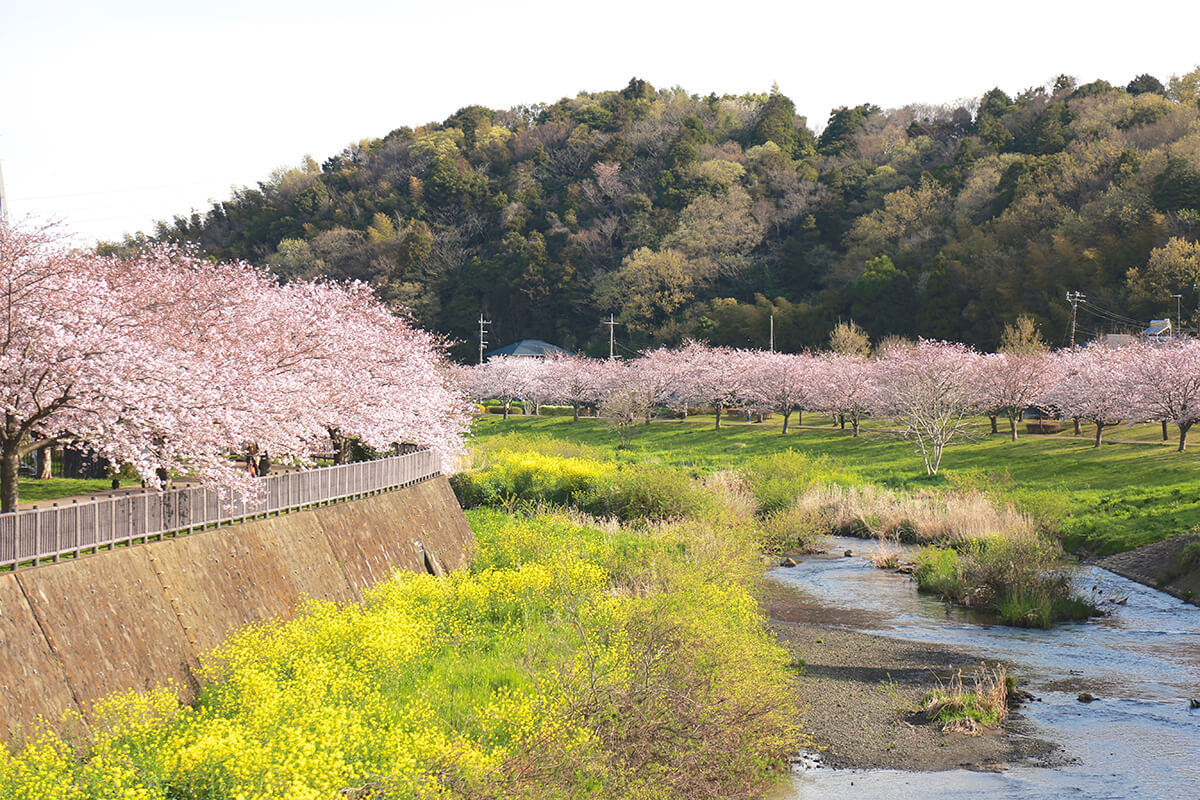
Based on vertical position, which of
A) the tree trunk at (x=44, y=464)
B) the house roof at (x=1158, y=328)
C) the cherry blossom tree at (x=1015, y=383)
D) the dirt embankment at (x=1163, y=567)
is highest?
the house roof at (x=1158, y=328)

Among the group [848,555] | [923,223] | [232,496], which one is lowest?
[848,555]

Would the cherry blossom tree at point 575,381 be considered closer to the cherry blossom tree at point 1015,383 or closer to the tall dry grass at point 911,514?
the cherry blossom tree at point 1015,383

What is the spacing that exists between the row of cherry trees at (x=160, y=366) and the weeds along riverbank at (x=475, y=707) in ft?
A: 12.6

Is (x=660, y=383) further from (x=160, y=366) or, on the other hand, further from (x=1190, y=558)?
(x=160, y=366)

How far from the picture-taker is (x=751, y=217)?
381 ft

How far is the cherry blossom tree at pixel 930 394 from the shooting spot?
53.1 meters

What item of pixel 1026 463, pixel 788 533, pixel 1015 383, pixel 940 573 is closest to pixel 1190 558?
pixel 940 573

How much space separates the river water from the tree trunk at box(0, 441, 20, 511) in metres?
13.7

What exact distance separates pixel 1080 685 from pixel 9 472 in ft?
67.4

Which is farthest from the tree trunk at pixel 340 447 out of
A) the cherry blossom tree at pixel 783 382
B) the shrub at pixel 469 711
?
the cherry blossom tree at pixel 783 382

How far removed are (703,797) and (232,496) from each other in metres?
11.0

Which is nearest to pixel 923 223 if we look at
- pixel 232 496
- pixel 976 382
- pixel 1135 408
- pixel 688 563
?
pixel 976 382

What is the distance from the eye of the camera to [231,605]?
18.5 m

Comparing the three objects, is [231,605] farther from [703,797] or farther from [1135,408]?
[1135,408]
